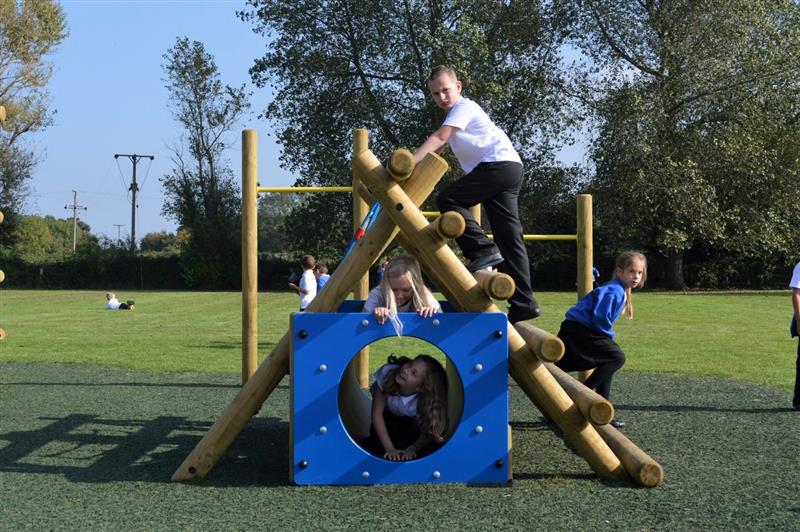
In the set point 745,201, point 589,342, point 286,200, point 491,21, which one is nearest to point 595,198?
point 745,201

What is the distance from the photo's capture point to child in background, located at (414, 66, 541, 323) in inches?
215

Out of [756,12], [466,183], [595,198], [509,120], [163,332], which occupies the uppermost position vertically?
[756,12]

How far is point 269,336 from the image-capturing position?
56.2 ft

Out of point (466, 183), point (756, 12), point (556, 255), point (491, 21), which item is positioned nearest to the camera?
point (466, 183)

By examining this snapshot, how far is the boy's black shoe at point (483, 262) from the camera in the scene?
5504 millimetres

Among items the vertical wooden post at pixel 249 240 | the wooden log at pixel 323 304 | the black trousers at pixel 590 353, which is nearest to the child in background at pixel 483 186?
the wooden log at pixel 323 304

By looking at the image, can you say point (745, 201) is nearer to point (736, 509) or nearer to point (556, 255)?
point (556, 255)

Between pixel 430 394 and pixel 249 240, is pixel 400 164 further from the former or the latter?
pixel 249 240

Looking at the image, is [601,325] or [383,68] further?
[383,68]

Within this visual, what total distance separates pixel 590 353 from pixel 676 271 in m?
32.9

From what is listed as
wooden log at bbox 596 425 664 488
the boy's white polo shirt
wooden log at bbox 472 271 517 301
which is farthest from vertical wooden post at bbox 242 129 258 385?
wooden log at bbox 596 425 664 488

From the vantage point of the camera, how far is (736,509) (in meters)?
4.49

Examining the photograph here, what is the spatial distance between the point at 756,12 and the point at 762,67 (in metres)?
2.12

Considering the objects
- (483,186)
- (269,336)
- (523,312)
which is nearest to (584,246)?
(523,312)
